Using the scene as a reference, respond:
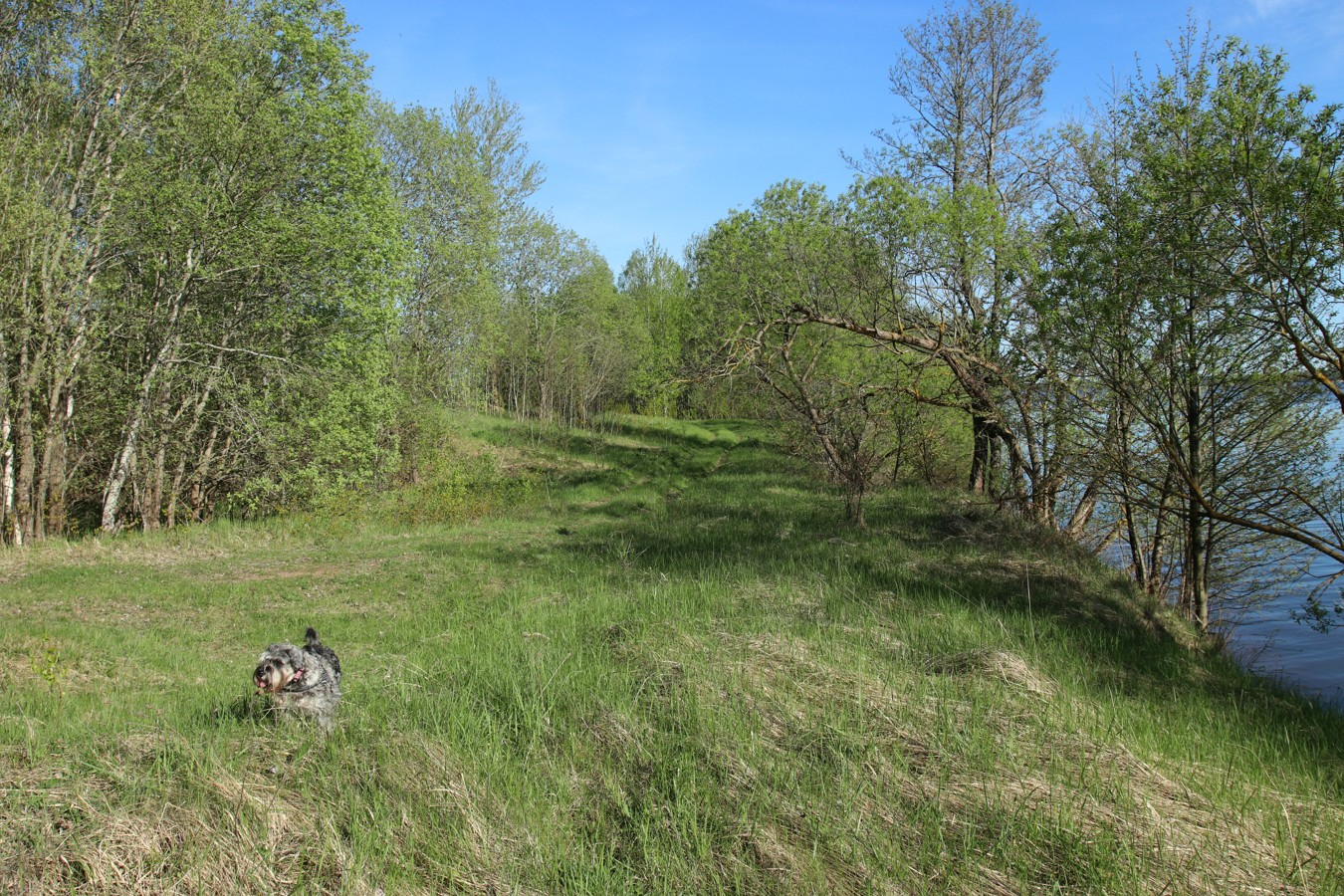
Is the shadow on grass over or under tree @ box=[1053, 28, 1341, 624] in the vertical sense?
under

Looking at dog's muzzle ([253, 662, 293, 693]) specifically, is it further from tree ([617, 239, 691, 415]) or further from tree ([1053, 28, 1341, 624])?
tree ([617, 239, 691, 415])

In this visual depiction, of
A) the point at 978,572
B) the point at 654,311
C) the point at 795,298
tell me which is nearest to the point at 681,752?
the point at 978,572

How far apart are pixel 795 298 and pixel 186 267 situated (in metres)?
11.5

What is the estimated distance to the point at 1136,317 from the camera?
922 centimetres

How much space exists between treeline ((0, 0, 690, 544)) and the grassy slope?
640 cm

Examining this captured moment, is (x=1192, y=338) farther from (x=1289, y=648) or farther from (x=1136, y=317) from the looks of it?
(x=1289, y=648)

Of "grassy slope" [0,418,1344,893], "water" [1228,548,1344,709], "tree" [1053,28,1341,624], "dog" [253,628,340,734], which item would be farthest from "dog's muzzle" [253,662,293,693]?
"water" [1228,548,1344,709]

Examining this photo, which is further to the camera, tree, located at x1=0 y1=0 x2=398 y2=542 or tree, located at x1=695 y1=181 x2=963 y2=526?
tree, located at x1=695 y1=181 x2=963 y2=526

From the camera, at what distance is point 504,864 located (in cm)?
318

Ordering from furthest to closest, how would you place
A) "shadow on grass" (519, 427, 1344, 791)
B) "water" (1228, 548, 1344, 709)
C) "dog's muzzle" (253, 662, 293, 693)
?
"water" (1228, 548, 1344, 709), "shadow on grass" (519, 427, 1344, 791), "dog's muzzle" (253, 662, 293, 693)

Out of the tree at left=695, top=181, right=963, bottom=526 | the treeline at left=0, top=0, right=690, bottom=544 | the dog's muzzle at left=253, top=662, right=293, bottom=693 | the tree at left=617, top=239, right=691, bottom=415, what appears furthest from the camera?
the tree at left=617, top=239, right=691, bottom=415

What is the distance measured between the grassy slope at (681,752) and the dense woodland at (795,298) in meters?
3.01

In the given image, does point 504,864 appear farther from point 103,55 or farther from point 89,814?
point 103,55

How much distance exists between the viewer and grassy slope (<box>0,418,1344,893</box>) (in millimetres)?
3159
